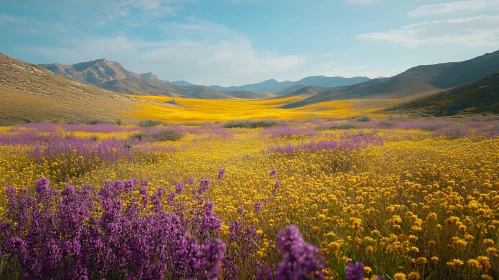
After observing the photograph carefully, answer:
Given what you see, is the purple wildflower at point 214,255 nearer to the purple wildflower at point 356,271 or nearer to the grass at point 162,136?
the purple wildflower at point 356,271

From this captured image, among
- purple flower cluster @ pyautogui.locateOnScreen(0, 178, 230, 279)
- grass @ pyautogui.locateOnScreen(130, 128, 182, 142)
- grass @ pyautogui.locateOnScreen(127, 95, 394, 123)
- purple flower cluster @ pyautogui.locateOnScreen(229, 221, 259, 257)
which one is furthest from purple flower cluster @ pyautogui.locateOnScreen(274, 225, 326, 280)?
grass @ pyautogui.locateOnScreen(127, 95, 394, 123)

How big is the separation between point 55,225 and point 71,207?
490 millimetres

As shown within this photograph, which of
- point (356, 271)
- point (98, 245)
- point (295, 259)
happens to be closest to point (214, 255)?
point (295, 259)

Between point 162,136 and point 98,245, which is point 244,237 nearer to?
point 98,245

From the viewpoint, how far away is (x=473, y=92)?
41281mm

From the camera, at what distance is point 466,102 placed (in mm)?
37531

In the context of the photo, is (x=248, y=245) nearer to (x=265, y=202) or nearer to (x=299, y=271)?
(x=265, y=202)

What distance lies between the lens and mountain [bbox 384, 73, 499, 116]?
33781 millimetres

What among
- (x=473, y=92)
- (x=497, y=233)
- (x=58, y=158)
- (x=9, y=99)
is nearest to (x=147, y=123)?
(x=9, y=99)

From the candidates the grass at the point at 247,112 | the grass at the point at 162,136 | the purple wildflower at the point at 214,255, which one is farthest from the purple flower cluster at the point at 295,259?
the grass at the point at 247,112

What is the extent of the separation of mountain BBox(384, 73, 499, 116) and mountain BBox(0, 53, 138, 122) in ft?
149

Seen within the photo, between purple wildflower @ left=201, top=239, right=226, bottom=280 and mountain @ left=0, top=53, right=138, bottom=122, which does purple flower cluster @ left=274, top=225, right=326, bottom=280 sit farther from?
mountain @ left=0, top=53, right=138, bottom=122

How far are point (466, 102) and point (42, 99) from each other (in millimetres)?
59058

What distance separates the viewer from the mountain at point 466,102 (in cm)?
3378
